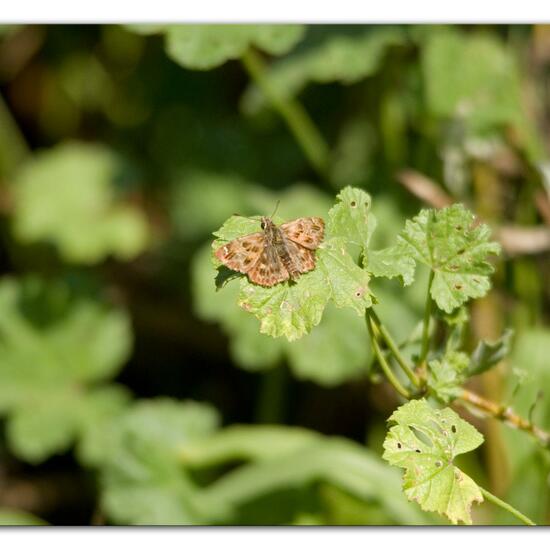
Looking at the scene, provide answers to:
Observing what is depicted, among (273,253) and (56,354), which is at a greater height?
(273,253)

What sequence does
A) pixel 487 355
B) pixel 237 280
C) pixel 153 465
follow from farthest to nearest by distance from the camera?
pixel 153 465 → pixel 237 280 → pixel 487 355

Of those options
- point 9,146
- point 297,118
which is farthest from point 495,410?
point 9,146

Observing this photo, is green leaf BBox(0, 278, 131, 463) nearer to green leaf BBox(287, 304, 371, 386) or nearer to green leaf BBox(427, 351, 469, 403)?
green leaf BBox(287, 304, 371, 386)

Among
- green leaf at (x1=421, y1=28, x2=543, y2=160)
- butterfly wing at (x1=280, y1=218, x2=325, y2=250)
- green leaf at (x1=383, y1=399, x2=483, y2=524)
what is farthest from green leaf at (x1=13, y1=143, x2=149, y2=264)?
green leaf at (x1=383, y1=399, x2=483, y2=524)

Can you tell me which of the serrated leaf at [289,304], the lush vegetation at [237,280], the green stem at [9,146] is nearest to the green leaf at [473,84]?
the lush vegetation at [237,280]

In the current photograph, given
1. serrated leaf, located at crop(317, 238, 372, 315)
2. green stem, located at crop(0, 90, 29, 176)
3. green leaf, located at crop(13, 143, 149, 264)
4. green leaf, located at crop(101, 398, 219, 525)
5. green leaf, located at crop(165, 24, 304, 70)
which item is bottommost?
green leaf, located at crop(101, 398, 219, 525)

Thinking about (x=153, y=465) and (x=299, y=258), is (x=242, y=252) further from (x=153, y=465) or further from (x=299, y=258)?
(x=153, y=465)

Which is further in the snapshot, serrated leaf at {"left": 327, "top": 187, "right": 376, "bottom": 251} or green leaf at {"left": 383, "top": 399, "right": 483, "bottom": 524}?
serrated leaf at {"left": 327, "top": 187, "right": 376, "bottom": 251}
